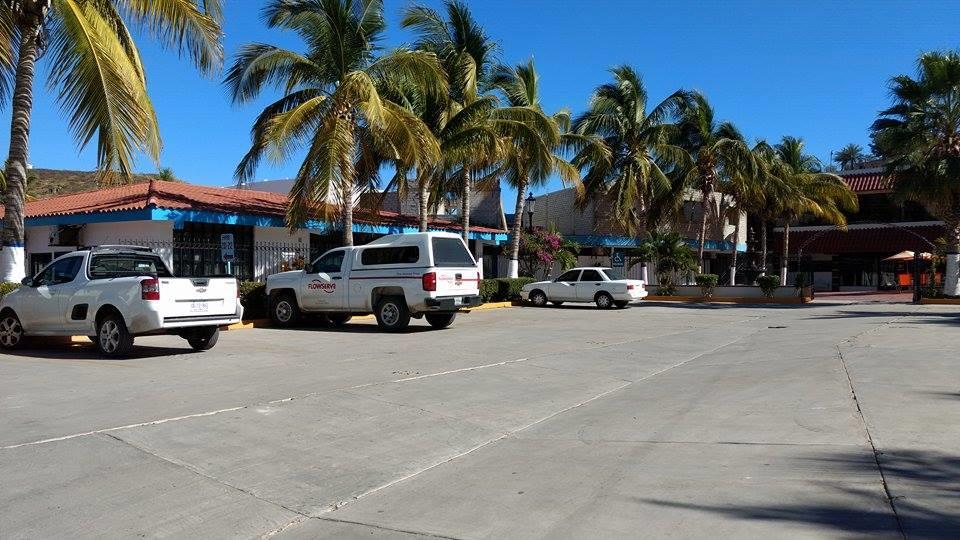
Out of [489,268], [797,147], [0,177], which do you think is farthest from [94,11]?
[797,147]

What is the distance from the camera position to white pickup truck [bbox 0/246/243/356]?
11945mm

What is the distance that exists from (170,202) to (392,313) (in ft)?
24.0

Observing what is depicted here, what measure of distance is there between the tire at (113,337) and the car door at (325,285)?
630 centimetres

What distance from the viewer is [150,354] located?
42.6ft

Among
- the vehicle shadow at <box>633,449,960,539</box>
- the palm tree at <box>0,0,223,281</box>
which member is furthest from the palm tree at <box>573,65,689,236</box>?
the vehicle shadow at <box>633,449,960,539</box>

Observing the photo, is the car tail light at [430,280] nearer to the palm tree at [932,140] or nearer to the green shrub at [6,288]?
the green shrub at [6,288]

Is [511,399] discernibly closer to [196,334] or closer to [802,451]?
[802,451]

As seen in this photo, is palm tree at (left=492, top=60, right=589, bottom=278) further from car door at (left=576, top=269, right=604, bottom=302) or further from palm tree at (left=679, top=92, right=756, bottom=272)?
palm tree at (left=679, top=92, right=756, bottom=272)

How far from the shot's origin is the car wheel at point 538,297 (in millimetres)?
28964

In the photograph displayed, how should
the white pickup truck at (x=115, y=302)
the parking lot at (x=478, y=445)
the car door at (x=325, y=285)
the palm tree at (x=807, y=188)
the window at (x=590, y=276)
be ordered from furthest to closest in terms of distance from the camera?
the palm tree at (x=807, y=188) < the window at (x=590, y=276) < the car door at (x=325, y=285) < the white pickup truck at (x=115, y=302) < the parking lot at (x=478, y=445)

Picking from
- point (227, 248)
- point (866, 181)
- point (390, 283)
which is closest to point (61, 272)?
point (227, 248)

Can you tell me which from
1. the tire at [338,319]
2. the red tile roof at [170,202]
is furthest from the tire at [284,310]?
the red tile roof at [170,202]

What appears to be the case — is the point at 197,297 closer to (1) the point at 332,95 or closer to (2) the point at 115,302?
(2) the point at 115,302

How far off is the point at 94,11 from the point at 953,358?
50.4 ft
